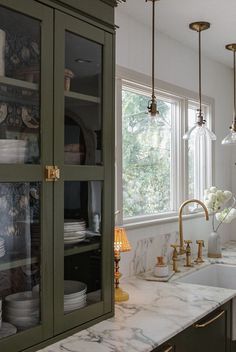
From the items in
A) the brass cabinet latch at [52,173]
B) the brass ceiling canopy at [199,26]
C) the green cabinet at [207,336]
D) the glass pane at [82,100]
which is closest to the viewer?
the brass cabinet latch at [52,173]

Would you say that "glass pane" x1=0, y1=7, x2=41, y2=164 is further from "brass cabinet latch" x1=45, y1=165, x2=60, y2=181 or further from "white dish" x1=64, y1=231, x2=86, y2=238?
"white dish" x1=64, y1=231, x2=86, y2=238

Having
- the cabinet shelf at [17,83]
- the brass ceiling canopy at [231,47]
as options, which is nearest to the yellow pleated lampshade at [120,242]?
the cabinet shelf at [17,83]

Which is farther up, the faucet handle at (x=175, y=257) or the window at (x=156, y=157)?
the window at (x=156, y=157)

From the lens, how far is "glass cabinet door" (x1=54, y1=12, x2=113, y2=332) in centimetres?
174

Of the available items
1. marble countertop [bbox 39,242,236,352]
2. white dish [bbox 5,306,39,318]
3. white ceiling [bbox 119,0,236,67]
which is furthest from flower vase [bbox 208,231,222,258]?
white dish [bbox 5,306,39,318]

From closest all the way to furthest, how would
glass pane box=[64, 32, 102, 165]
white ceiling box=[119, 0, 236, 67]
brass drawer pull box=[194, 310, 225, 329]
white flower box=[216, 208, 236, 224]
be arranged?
glass pane box=[64, 32, 102, 165] → brass drawer pull box=[194, 310, 225, 329] → white ceiling box=[119, 0, 236, 67] → white flower box=[216, 208, 236, 224]

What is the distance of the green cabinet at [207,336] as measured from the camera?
6.57ft

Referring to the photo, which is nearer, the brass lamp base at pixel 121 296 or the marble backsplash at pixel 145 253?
the brass lamp base at pixel 121 296

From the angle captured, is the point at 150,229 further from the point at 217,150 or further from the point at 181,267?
the point at 217,150

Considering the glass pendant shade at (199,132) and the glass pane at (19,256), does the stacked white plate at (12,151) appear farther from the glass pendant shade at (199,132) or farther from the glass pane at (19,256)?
the glass pendant shade at (199,132)

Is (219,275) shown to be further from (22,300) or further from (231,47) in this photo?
(22,300)

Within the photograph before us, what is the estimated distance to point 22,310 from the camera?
1615mm

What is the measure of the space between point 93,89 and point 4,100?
0.49 m

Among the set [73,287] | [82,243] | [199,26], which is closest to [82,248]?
[82,243]
